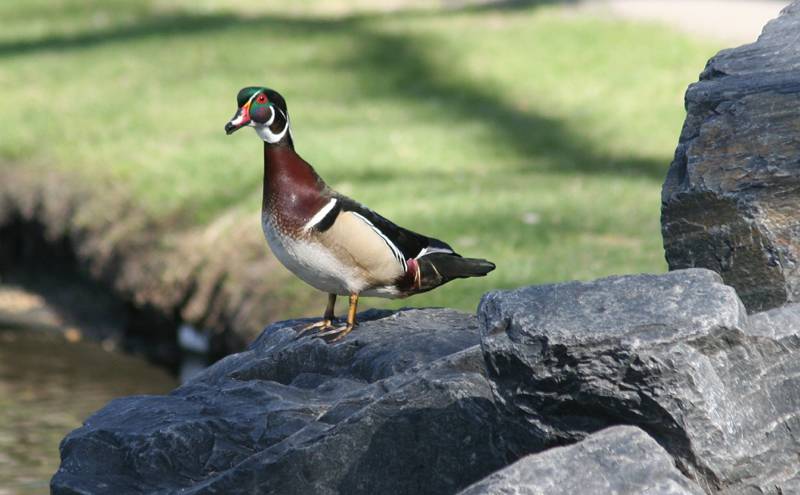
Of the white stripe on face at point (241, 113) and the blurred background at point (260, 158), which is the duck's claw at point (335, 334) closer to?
the white stripe on face at point (241, 113)

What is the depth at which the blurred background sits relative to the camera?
7.91m

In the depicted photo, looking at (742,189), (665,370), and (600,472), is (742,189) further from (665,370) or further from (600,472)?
(600,472)

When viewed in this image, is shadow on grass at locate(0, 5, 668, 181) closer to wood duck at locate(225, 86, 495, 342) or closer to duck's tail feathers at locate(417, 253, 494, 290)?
duck's tail feathers at locate(417, 253, 494, 290)

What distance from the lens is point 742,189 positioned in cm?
407

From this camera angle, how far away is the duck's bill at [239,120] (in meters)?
4.46

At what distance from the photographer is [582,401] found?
3.31m

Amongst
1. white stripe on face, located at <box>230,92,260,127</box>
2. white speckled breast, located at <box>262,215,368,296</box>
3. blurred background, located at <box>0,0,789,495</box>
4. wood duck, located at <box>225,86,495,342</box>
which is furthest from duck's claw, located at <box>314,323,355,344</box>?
blurred background, located at <box>0,0,789,495</box>

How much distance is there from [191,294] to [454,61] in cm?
576

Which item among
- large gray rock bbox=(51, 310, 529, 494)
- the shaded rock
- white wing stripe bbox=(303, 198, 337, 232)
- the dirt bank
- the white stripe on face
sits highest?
the white stripe on face

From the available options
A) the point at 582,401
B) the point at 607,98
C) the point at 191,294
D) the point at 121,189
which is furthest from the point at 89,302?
the point at 582,401

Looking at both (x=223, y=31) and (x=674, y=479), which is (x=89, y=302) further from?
(x=674, y=479)

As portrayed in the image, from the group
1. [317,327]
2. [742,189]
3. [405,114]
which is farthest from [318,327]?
[405,114]

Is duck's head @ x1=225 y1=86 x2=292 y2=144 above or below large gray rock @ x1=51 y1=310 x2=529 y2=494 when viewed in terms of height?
above

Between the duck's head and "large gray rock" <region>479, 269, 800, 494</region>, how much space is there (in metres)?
1.34
